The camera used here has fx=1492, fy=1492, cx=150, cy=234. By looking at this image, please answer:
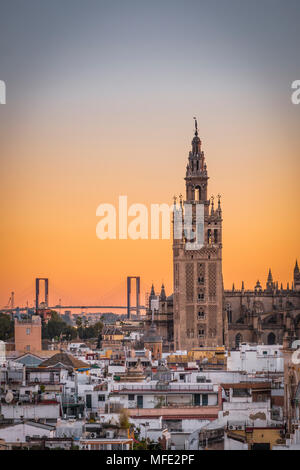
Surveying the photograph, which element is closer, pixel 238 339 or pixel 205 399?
pixel 205 399

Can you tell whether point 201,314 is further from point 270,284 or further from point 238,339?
point 270,284

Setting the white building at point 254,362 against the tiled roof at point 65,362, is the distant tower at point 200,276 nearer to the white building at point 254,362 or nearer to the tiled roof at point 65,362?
the white building at point 254,362

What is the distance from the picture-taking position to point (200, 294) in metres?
81.5

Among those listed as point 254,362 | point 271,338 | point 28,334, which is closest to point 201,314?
point 271,338

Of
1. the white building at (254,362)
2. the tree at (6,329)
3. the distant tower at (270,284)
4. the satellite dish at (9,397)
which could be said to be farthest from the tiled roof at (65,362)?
the distant tower at (270,284)

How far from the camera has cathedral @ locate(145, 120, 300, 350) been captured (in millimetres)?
79938

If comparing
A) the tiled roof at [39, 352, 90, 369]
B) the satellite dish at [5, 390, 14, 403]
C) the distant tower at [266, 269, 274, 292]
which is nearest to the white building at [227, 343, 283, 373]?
the tiled roof at [39, 352, 90, 369]

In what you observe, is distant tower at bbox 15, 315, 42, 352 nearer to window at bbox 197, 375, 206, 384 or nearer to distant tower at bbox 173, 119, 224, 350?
distant tower at bbox 173, 119, 224, 350

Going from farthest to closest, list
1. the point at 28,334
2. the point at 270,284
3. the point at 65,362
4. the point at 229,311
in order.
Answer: the point at 270,284 → the point at 229,311 → the point at 28,334 → the point at 65,362

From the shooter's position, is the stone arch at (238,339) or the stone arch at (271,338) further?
the stone arch at (271,338)

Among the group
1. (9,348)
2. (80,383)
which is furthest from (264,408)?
(9,348)

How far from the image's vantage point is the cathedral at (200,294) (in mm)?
79938

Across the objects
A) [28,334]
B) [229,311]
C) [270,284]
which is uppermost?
[270,284]
